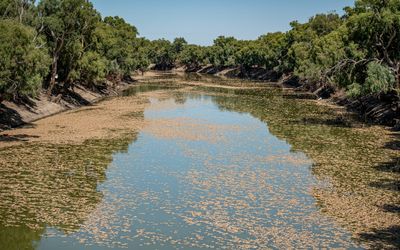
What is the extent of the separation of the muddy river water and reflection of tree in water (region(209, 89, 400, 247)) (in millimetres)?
97

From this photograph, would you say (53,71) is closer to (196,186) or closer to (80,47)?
(80,47)

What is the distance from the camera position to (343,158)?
3747 cm

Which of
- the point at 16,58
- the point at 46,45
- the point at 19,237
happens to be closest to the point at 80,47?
the point at 46,45

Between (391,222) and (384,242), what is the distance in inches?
112

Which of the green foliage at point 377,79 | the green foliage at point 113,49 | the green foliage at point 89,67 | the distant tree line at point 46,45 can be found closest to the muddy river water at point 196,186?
the green foliage at point 377,79

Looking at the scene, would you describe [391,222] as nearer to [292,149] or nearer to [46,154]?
[292,149]

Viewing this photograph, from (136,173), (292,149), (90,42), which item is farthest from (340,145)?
(90,42)

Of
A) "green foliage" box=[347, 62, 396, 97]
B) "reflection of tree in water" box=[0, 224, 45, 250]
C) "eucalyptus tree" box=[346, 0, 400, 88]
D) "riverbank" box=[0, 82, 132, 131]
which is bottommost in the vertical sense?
"reflection of tree in water" box=[0, 224, 45, 250]

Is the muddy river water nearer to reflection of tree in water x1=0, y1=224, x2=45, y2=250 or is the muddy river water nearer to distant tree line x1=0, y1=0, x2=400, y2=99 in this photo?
reflection of tree in water x1=0, y1=224, x2=45, y2=250

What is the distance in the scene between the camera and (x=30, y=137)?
42.9 m

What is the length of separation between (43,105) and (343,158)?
129ft

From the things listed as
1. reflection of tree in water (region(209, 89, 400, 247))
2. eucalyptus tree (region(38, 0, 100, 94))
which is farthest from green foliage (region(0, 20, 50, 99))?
reflection of tree in water (region(209, 89, 400, 247))

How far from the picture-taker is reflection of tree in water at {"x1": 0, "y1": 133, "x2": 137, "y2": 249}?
842 inches

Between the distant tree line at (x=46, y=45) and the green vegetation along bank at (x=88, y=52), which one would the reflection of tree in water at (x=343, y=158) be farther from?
the distant tree line at (x=46, y=45)
